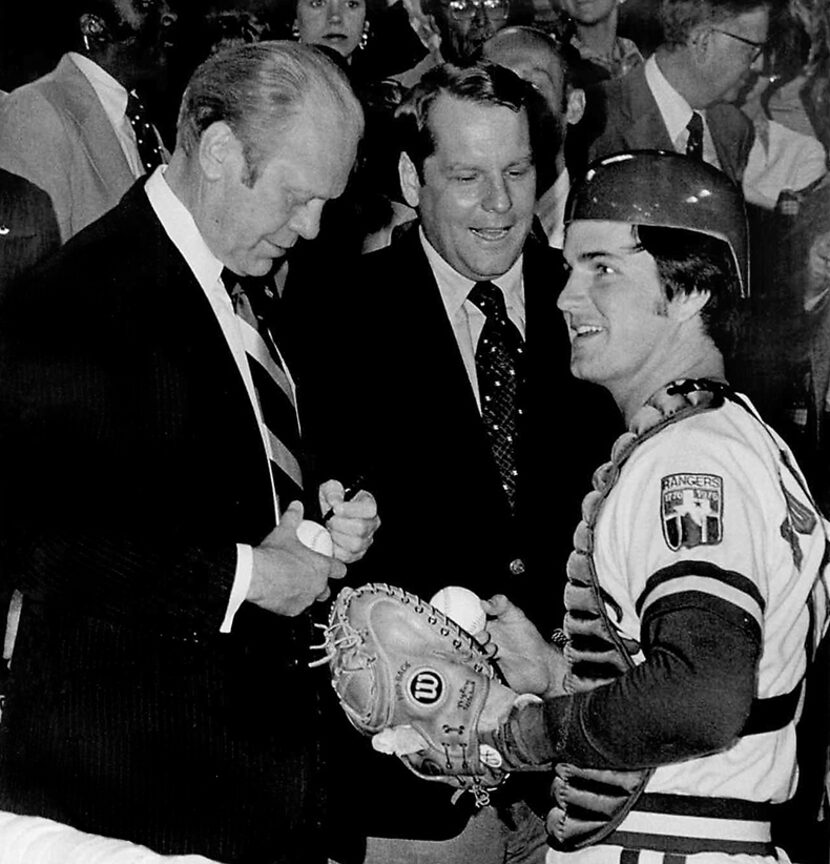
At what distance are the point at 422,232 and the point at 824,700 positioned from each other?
2.83 ft

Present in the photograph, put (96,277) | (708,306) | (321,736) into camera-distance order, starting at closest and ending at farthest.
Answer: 1. (708,306)
2. (96,277)
3. (321,736)

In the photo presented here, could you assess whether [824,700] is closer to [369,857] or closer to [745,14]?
[369,857]

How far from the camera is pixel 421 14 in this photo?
1967 millimetres

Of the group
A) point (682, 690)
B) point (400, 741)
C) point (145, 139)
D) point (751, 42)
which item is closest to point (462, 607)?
point (400, 741)

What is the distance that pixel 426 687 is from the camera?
5.49ft

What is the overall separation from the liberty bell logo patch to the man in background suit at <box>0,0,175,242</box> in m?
0.98

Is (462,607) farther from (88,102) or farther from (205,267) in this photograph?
(88,102)

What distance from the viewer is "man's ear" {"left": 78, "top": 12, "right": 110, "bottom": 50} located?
200 cm

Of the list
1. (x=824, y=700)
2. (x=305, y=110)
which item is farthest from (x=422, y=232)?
A: (x=824, y=700)

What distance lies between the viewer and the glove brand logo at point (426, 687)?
1663 mm

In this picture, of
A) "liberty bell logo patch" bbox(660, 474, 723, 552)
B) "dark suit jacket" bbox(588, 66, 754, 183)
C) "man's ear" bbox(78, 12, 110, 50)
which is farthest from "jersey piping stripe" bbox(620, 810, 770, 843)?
"man's ear" bbox(78, 12, 110, 50)

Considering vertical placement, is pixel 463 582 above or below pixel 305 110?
below

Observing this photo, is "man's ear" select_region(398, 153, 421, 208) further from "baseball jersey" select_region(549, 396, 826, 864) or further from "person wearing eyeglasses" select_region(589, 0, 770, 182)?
"baseball jersey" select_region(549, 396, 826, 864)

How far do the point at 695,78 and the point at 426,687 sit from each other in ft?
3.17
